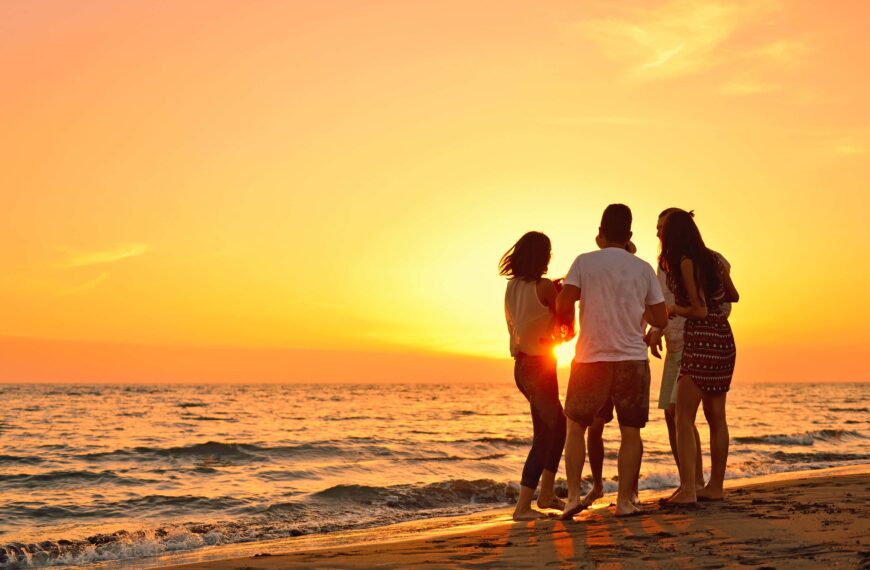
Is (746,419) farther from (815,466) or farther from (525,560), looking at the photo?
(525,560)

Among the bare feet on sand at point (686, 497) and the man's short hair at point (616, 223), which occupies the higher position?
the man's short hair at point (616, 223)

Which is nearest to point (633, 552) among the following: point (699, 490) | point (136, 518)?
point (699, 490)

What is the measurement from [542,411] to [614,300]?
139 cm

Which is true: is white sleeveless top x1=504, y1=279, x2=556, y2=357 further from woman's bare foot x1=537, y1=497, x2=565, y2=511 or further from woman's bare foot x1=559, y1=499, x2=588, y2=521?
woman's bare foot x1=537, y1=497, x2=565, y2=511

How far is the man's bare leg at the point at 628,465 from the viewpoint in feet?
19.0

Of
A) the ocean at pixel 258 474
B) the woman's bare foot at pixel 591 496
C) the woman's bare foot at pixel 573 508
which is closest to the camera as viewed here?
the woman's bare foot at pixel 573 508

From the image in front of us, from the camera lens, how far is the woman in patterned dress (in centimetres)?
609

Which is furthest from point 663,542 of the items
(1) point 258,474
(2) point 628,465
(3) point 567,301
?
(1) point 258,474

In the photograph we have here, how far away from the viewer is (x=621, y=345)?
5637 millimetres

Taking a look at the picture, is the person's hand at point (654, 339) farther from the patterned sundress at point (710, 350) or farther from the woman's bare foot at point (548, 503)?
the woman's bare foot at point (548, 503)

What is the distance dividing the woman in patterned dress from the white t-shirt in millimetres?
532

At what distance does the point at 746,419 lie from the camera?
28938 millimetres

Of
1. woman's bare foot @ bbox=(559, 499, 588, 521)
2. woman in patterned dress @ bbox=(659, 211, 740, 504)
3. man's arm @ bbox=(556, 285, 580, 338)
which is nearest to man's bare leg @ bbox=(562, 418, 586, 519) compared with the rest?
woman's bare foot @ bbox=(559, 499, 588, 521)

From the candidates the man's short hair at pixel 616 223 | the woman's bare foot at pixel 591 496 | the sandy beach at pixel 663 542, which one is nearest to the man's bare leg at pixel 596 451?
the woman's bare foot at pixel 591 496
